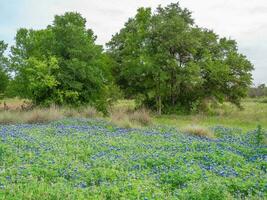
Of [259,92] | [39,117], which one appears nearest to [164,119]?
[39,117]

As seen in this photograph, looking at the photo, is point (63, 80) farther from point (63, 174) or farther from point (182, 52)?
point (63, 174)

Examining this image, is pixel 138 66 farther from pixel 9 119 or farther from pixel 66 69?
pixel 9 119

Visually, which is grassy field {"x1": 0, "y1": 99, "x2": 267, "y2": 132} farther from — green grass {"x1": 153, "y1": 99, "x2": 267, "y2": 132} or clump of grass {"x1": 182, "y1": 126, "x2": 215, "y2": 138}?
clump of grass {"x1": 182, "y1": 126, "x2": 215, "y2": 138}

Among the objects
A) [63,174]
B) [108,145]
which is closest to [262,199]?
[63,174]

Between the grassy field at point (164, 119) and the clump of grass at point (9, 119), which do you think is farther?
the grassy field at point (164, 119)

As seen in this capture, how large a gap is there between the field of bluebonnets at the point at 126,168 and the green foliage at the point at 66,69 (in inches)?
461

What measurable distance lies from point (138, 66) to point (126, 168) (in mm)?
19574

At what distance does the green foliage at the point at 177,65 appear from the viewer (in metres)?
28.3

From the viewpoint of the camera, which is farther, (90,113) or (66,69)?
(66,69)

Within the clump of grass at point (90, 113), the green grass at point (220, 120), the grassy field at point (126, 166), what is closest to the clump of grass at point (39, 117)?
the clump of grass at point (90, 113)

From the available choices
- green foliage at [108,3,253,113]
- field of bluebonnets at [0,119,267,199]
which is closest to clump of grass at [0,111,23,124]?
field of bluebonnets at [0,119,267,199]

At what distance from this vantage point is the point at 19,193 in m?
6.82

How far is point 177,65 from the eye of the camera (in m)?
28.6

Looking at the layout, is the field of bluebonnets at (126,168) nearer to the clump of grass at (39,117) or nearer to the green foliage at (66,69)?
→ the clump of grass at (39,117)
